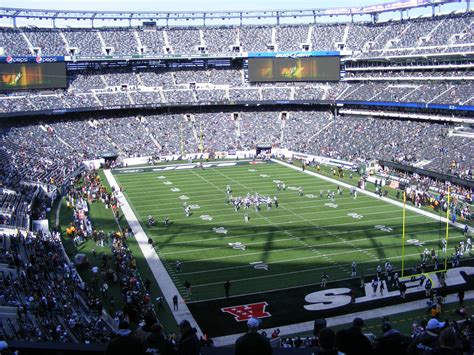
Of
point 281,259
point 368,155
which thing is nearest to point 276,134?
point 368,155

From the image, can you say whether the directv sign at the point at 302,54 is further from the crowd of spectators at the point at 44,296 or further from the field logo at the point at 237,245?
the crowd of spectators at the point at 44,296

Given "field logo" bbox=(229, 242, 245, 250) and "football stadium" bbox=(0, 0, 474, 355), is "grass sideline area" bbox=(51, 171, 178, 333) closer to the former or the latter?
"football stadium" bbox=(0, 0, 474, 355)

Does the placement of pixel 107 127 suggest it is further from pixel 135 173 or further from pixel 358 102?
pixel 358 102

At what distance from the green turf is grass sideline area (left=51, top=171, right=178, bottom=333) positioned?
110 centimetres

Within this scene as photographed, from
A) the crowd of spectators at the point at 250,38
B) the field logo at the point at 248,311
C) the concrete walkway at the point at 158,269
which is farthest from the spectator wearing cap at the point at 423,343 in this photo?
the crowd of spectators at the point at 250,38

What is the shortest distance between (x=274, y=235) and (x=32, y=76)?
119ft

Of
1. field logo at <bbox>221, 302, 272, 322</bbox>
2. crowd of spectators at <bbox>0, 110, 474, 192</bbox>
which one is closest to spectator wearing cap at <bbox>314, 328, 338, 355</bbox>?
field logo at <bbox>221, 302, 272, 322</bbox>

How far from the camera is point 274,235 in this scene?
87.4ft

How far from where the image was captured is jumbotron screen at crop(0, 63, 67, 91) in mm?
51406

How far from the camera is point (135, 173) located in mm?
44969

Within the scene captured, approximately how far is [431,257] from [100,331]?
14411 mm

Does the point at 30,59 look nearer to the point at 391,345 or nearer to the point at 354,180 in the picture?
the point at 354,180

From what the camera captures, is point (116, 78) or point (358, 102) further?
point (116, 78)

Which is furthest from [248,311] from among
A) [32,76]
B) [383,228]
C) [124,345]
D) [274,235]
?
[32,76]
